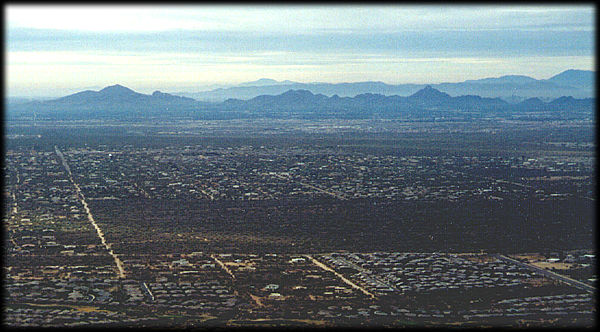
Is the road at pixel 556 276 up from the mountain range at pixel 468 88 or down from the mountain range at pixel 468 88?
down

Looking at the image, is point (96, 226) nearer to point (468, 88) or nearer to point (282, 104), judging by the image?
point (282, 104)

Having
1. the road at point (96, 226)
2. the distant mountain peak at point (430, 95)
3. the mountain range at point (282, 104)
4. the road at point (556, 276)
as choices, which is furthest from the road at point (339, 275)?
the distant mountain peak at point (430, 95)

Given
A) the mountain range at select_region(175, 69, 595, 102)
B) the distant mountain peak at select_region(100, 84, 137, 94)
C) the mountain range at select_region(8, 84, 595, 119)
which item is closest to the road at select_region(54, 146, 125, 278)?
the mountain range at select_region(8, 84, 595, 119)

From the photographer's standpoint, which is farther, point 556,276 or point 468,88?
point 468,88

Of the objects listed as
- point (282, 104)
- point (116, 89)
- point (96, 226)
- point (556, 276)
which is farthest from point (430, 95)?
point (556, 276)

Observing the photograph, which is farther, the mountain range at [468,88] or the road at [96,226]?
the mountain range at [468,88]

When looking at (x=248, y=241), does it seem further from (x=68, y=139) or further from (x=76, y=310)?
(x=68, y=139)

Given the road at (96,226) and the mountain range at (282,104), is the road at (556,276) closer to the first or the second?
the road at (96,226)

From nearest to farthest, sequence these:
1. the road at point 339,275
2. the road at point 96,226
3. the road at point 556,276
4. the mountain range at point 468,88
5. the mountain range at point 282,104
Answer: the road at point 339,275, the road at point 556,276, the road at point 96,226, the mountain range at point 282,104, the mountain range at point 468,88

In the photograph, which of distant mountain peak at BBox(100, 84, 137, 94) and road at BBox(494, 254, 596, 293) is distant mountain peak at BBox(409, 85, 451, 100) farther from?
road at BBox(494, 254, 596, 293)

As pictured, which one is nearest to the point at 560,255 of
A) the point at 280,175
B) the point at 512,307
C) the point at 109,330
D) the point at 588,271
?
the point at 588,271
